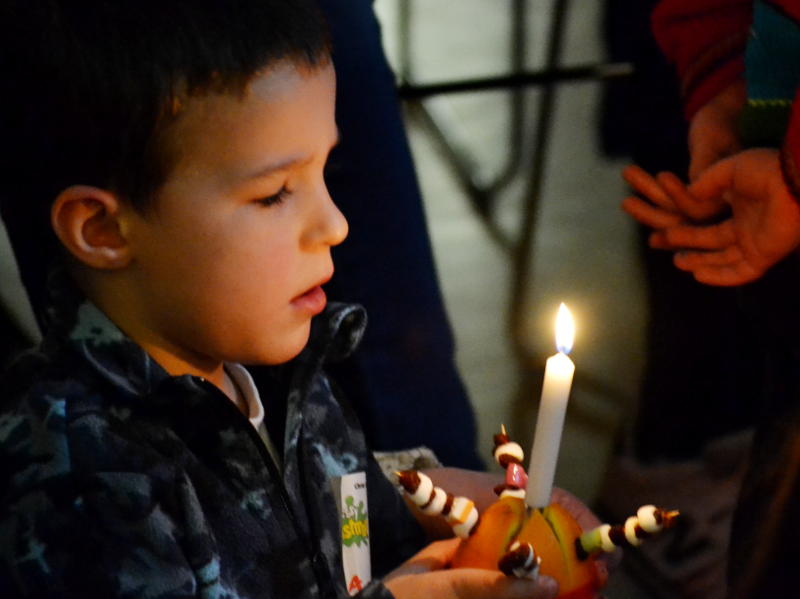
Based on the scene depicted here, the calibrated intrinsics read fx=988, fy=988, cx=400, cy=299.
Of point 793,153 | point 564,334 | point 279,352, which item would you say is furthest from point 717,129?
point 279,352

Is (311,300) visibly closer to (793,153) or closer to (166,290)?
(166,290)

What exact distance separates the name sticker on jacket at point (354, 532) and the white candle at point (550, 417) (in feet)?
0.79

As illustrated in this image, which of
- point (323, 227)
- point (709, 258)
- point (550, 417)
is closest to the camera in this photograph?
point (550, 417)

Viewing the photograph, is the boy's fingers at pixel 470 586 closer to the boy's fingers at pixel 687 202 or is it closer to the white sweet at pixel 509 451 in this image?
the white sweet at pixel 509 451

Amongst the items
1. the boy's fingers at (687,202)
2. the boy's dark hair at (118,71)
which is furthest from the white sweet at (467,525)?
the boy's fingers at (687,202)

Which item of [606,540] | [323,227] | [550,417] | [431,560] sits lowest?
[431,560]

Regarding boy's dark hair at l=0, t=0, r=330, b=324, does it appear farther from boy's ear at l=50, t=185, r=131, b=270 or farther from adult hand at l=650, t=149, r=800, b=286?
adult hand at l=650, t=149, r=800, b=286

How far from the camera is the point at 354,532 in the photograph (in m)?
0.90

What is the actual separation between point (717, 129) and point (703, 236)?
4.3 inches

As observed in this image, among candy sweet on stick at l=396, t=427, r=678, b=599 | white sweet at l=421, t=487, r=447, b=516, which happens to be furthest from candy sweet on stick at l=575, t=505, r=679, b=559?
white sweet at l=421, t=487, r=447, b=516

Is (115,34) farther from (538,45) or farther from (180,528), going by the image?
(538,45)

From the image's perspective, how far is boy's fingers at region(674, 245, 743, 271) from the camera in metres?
0.96

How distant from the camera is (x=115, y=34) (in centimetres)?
68

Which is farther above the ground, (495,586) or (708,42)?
(708,42)
